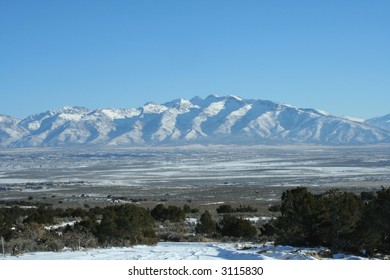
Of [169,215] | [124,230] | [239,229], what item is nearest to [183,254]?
[124,230]

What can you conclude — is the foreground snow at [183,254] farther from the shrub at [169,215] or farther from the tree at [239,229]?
the shrub at [169,215]

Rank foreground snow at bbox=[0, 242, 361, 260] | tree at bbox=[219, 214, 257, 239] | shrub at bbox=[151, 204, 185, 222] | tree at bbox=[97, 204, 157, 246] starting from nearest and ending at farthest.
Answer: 1. foreground snow at bbox=[0, 242, 361, 260]
2. tree at bbox=[97, 204, 157, 246]
3. tree at bbox=[219, 214, 257, 239]
4. shrub at bbox=[151, 204, 185, 222]

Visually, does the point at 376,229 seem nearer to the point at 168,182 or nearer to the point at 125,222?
the point at 125,222

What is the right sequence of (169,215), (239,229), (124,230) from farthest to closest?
(169,215) → (239,229) → (124,230)

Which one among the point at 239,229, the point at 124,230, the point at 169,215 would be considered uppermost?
the point at 124,230

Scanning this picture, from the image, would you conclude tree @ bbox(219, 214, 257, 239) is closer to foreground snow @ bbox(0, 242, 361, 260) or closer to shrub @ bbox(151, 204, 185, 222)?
foreground snow @ bbox(0, 242, 361, 260)

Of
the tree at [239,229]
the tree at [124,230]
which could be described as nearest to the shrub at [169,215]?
the tree at [239,229]

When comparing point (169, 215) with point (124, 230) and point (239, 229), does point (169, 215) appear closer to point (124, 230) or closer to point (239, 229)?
point (239, 229)

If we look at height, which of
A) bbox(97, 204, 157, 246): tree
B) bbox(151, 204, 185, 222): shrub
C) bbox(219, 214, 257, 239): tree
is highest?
bbox(97, 204, 157, 246): tree

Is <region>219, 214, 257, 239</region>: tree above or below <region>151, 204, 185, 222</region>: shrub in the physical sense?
above

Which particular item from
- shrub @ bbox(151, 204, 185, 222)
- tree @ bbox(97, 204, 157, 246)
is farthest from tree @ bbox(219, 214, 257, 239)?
shrub @ bbox(151, 204, 185, 222)

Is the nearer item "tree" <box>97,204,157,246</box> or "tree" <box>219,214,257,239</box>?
"tree" <box>97,204,157,246</box>

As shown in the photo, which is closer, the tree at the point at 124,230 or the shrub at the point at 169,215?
the tree at the point at 124,230
